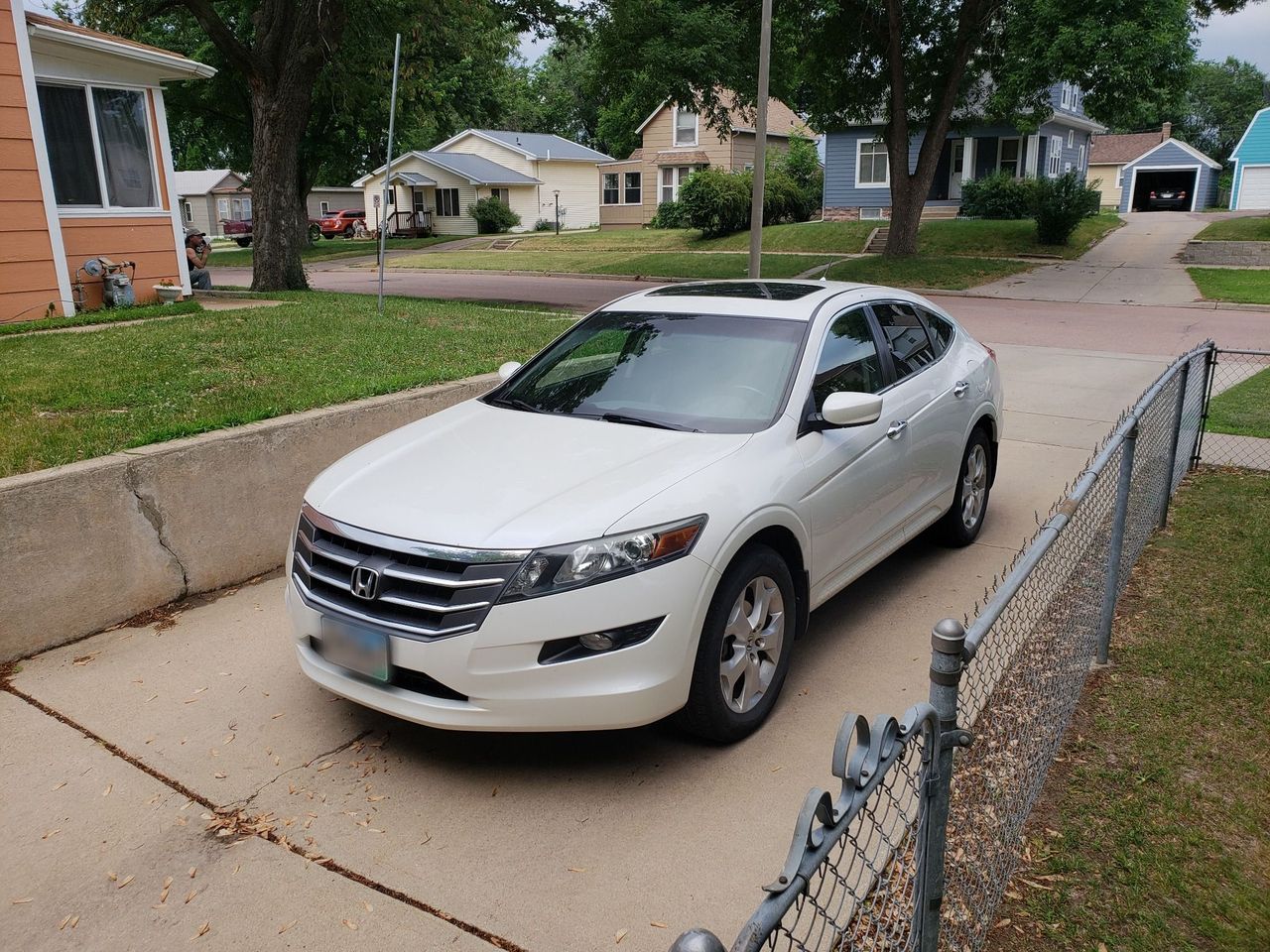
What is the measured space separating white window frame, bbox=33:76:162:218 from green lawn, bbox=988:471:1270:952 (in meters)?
13.3

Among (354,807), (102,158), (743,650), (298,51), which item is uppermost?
(298,51)

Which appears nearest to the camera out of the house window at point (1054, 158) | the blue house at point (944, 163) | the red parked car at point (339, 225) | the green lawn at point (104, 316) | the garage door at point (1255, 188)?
the green lawn at point (104, 316)

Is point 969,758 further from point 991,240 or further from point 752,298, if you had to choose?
point 991,240

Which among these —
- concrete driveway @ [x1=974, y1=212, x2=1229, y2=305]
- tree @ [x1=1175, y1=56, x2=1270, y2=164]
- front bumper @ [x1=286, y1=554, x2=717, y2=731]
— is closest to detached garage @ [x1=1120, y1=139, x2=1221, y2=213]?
concrete driveway @ [x1=974, y1=212, x2=1229, y2=305]

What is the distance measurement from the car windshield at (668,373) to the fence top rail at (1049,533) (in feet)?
4.36

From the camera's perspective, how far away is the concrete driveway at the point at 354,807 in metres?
3.02

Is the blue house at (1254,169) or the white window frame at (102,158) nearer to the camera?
the white window frame at (102,158)

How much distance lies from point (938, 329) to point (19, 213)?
1072 centimetres

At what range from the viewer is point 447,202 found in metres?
51.9

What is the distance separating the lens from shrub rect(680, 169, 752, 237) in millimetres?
32469

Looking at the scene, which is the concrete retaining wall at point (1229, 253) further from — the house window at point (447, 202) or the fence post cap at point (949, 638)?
the house window at point (447, 202)

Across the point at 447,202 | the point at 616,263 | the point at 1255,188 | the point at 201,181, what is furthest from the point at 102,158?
the point at 201,181

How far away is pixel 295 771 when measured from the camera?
379 cm

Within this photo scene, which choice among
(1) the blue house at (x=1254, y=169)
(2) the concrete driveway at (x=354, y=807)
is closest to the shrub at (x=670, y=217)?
(1) the blue house at (x=1254, y=169)
